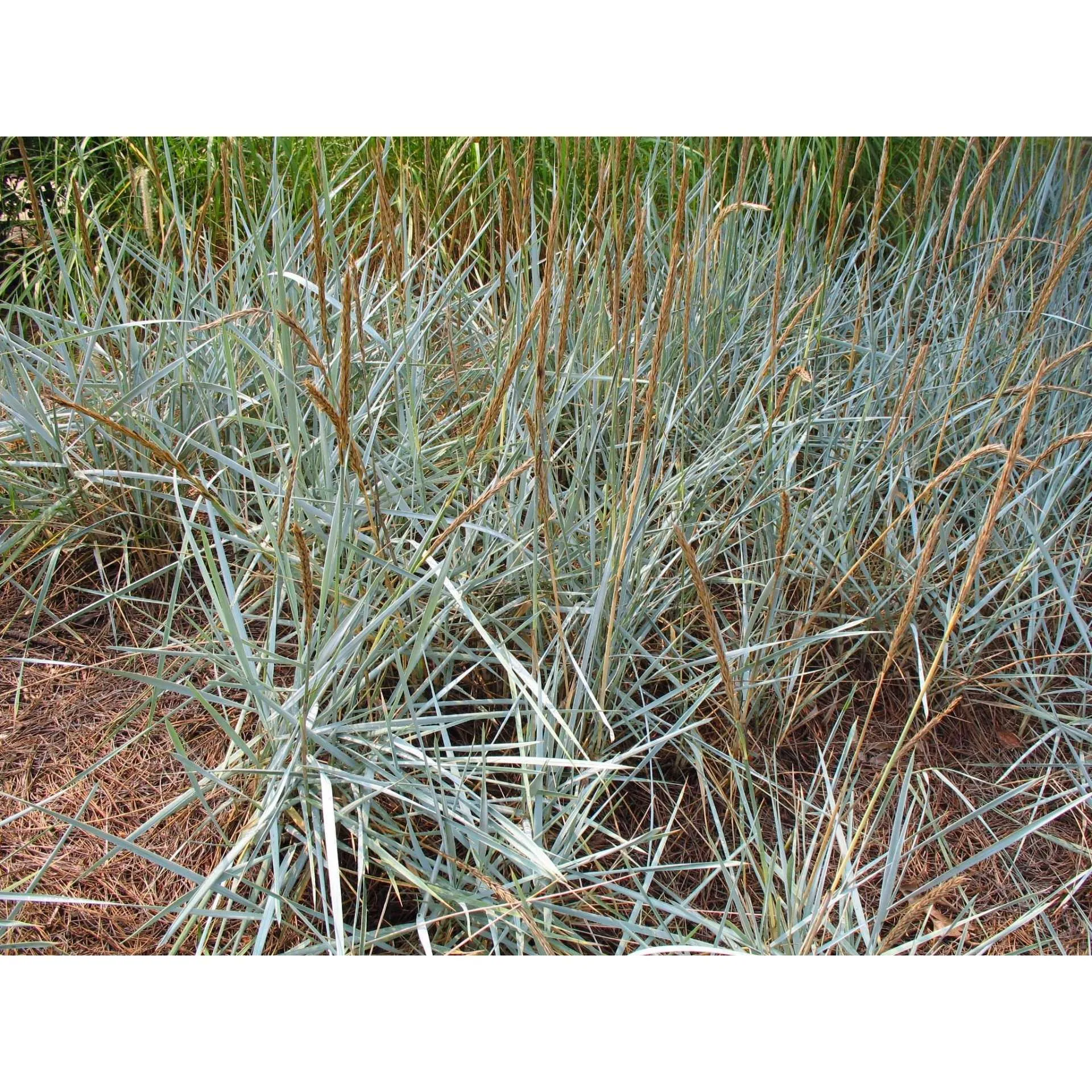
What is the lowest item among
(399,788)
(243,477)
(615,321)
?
(399,788)

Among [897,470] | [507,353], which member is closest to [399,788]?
[507,353]

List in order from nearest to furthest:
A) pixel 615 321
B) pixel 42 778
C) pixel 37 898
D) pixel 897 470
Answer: pixel 37 898 < pixel 615 321 < pixel 42 778 < pixel 897 470

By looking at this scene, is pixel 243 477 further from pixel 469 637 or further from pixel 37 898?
pixel 37 898

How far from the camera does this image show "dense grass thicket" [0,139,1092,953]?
3.51 feet

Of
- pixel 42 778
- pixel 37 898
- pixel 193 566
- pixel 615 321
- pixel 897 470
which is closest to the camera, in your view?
pixel 37 898

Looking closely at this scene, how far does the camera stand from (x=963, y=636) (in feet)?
4.74

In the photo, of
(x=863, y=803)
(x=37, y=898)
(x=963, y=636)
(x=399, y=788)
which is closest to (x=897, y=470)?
(x=963, y=636)

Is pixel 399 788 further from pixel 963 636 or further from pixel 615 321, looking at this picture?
pixel 963 636

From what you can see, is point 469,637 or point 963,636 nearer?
point 469,637

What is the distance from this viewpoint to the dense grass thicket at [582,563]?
107cm

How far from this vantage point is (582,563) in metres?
1.34

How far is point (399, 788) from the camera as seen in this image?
113 centimetres

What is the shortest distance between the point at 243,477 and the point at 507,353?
483mm

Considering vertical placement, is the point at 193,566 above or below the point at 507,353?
below
